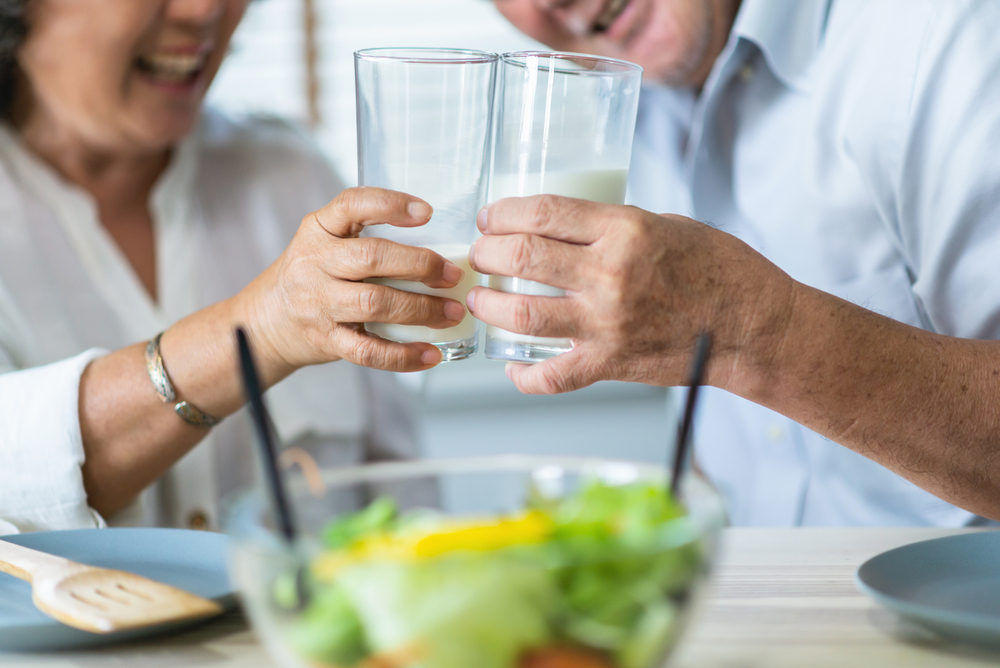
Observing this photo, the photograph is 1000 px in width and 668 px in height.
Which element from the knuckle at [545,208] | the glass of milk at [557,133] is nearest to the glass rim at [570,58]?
the glass of milk at [557,133]

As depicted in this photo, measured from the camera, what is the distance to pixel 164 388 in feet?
3.46

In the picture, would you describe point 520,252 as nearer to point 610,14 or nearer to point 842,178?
point 842,178

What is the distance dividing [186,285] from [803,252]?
993 millimetres

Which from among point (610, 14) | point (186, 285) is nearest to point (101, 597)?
point (186, 285)

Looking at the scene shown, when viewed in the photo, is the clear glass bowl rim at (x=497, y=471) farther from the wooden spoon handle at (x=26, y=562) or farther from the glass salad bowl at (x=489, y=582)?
the wooden spoon handle at (x=26, y=562)

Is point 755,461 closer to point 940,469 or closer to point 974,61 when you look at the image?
point 940,469

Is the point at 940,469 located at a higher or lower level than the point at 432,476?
lower

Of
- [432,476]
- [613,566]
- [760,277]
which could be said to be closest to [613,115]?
[760,277]

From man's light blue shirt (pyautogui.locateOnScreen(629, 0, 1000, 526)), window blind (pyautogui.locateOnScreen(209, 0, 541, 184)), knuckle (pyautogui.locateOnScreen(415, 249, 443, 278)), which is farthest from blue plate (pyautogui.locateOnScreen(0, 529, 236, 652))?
window blind (pyautogui.locateOnScreen(209, 0, 541, 184))

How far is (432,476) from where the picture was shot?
0.55m

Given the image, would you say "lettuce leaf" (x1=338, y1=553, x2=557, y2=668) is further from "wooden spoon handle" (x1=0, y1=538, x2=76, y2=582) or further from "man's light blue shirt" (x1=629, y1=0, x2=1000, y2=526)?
"man's light blue shirt" (x1=629, y1=0, x2=1000, y2=526)

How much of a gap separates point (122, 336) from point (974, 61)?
1.26 m

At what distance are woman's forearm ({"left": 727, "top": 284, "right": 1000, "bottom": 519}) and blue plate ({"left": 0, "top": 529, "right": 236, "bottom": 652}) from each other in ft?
1.69

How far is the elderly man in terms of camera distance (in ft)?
2.60
